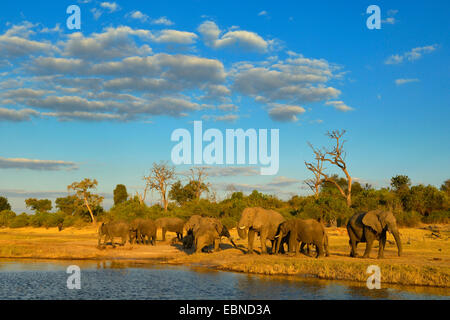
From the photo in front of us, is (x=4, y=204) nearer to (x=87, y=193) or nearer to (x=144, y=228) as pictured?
(x=87, y=193)

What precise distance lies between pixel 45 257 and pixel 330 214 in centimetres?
2691

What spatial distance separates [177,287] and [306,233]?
8500 mm

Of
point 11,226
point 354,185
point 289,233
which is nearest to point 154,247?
point 289,233

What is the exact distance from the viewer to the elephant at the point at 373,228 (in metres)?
20.2

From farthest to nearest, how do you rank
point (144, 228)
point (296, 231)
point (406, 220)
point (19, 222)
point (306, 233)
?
point (19, 222), point (406, 220), point (144, 228), point (296, 231), point (306, 233)

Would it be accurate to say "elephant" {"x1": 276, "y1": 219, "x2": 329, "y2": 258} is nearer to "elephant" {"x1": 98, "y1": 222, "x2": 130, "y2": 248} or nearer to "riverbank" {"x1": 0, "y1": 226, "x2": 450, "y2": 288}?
"riverbank" {"x1": 0, "y1": 226, "x2": 450, "y2": 288}

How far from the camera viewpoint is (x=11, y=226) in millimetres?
69625

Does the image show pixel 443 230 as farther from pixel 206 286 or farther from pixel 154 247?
pixel 206 286

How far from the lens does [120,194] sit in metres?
104

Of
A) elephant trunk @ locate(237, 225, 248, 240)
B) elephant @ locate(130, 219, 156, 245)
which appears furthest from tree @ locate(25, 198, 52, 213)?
elephant trunk @ locate(237, 225, 248, 240)

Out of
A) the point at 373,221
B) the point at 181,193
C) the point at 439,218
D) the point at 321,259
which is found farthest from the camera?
the point at 181,193

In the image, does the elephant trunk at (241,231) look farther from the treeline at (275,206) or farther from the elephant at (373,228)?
the treeline at (275,206)

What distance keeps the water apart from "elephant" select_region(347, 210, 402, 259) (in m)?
5.74

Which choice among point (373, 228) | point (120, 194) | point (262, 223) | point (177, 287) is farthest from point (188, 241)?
point (120, 194)
